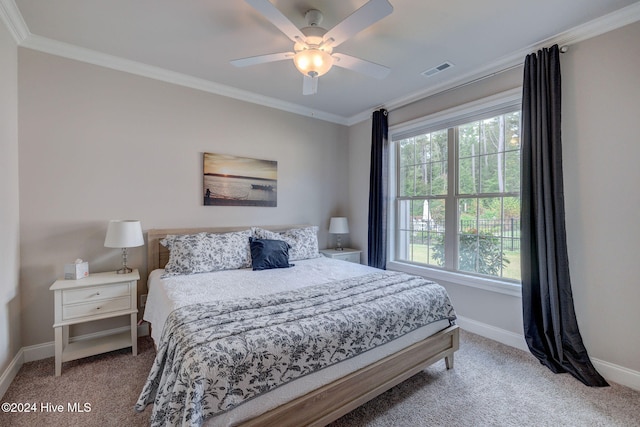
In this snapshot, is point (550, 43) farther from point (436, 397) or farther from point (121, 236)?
point (121, 236)

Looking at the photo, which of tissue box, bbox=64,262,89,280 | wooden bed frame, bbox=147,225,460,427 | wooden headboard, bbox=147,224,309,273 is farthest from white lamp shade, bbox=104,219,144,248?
wooden bed frame, bbox=147,225,460,427

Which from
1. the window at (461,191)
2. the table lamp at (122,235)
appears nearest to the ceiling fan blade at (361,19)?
the window at (461,191)

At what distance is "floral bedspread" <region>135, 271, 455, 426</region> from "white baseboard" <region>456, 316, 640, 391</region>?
115 centimetres

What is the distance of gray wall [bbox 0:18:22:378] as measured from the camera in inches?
82.6

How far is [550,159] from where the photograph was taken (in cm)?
242

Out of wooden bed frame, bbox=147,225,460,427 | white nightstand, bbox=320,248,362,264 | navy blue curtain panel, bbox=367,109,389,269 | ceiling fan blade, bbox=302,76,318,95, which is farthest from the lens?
white nightstand, bbox=320,248,362,264

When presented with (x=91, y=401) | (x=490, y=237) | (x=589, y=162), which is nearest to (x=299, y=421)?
(x=91, y=401)

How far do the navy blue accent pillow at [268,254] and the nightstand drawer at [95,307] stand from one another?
116 centimetres

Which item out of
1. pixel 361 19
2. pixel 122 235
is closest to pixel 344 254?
pixel 122 235

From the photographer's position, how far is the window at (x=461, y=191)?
289cm

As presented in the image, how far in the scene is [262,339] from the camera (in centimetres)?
142

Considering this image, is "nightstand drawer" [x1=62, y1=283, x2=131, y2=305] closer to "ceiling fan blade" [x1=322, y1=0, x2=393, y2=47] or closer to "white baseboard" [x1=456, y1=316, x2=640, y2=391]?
"ceiling fan blade" [x1=322, y1=0, x2=393, y2=47]

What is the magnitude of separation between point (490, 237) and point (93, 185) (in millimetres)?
4019

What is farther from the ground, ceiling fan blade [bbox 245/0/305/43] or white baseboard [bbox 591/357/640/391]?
ceiling fan blade [bbox 245/0/305/43]
